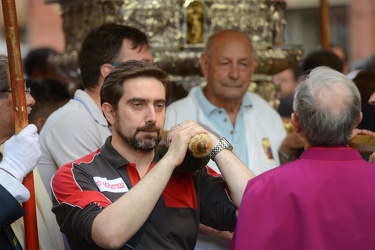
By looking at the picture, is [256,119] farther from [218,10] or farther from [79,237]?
[79,237]

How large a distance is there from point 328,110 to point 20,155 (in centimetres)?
124

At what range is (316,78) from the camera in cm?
399

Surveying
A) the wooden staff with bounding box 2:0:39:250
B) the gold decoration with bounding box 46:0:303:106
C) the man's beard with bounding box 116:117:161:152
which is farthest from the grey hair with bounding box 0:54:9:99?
the gold decoration with bounding box 46:0:303:106

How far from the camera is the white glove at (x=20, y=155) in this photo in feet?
14.1

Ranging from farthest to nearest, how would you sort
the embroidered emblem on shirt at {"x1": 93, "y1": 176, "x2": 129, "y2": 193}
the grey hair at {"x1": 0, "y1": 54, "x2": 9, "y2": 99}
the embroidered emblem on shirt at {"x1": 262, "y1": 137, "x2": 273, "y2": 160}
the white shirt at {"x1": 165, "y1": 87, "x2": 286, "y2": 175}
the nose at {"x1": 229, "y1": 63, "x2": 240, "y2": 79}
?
1. the nose at {"x1": 229, "y1": 63, "x2": 240, "y2": 79}
2. the embroidered emblem on shirt at {"x1": 262, "y1": 137, "x2": 273, "y2": 160}
3. the white shirt at {"x1": 165, "y1": 87, "x2": 286, "y2": 175}
4. the grey hair at {"x1": 0, "y1": 54, "x2": 9, "y2": 99}
5. the embroidered emblem on shirt at {"x1": 93, "y1": 176, "x2": 129, "y2": 193}

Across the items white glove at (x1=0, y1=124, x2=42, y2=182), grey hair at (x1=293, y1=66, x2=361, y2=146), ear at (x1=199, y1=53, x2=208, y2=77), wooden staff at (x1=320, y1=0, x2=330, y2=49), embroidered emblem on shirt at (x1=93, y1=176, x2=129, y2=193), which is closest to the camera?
grey hair at (x1=293, y1=66, x2=361, y2=146)

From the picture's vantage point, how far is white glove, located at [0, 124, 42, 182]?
169 inches

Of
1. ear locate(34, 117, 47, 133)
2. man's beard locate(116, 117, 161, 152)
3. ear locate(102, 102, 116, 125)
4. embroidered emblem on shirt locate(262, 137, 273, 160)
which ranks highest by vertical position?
ear locate(102, 102, 116, 125)

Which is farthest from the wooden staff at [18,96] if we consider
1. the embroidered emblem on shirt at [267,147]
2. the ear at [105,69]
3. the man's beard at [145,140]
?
the embroidered emblem on shirt at [267,147]

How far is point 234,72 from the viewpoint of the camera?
616 centimetres

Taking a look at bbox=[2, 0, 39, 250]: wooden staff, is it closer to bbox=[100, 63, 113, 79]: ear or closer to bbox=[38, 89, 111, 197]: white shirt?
bbox=[38, 89, 111, 197]: white shirt

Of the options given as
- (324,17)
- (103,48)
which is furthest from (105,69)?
(324,17)

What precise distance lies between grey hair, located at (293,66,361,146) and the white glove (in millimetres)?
1083

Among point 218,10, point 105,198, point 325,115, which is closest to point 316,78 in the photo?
point 325,115
